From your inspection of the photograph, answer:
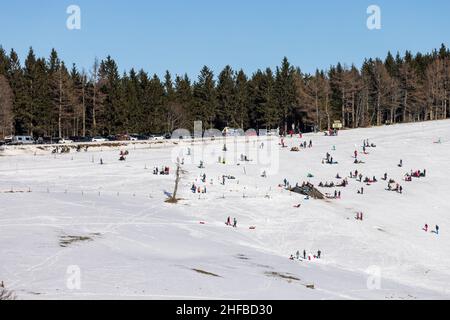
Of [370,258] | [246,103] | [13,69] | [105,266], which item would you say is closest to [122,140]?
[13,69]

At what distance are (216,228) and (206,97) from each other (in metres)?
76.3

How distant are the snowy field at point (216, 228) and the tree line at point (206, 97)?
866 inches

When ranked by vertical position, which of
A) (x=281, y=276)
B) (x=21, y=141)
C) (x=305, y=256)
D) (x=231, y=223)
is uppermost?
(x=21, y=141)

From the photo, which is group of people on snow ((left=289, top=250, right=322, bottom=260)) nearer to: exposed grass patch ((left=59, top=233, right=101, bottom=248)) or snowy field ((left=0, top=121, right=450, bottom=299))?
snowy field ((left=0, top=121, right=450, bottom=299))

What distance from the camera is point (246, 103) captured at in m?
116

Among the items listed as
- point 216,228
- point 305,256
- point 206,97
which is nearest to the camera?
point 305,256

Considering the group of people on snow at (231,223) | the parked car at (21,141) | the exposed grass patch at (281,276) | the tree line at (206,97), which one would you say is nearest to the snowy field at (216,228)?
the exposed grass patch at (281,276)

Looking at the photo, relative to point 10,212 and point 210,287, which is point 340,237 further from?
point 10,212

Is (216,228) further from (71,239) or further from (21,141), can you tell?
(21,141)

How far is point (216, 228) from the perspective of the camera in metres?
37.9

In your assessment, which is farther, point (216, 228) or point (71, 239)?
point (216, 228)

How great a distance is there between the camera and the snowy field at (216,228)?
74.1 ft

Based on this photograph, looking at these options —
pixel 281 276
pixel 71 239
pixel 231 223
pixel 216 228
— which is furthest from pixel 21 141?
pixel 281 276

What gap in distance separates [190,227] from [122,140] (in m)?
44.4
